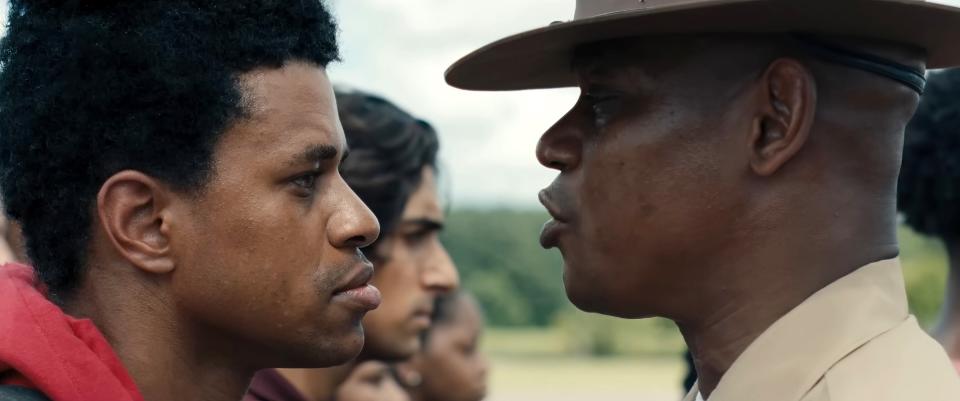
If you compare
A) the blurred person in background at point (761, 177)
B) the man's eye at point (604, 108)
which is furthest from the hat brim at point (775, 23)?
the man's eye at point (604, 108)

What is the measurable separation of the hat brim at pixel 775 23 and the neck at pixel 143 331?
2.88 feet

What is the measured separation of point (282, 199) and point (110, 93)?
14.2 inches

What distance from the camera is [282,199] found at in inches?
94.9

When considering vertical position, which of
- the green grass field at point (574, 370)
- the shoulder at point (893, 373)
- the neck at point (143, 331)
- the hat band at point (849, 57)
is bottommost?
the green grass field at point (574, 370)

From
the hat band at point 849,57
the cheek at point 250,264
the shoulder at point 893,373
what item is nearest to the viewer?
the shoulder at point 893,373

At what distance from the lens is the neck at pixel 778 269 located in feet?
8.19

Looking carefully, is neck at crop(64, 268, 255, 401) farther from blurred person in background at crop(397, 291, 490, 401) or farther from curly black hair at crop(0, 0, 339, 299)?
blurred person in background at crop(397, 291, 490, 401)

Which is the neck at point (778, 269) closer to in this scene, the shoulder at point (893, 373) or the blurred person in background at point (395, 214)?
the shoulder at point (893, 373)

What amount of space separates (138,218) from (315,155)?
1.12 ft

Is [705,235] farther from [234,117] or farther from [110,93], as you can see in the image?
[110,93]

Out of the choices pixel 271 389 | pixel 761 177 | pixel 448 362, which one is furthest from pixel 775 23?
pixel 448 362

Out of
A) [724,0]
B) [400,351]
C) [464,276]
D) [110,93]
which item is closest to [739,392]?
[724,0]

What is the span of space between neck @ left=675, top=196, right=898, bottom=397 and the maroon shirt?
1397 mm

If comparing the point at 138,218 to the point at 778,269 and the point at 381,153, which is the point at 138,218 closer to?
the point at 778,269
